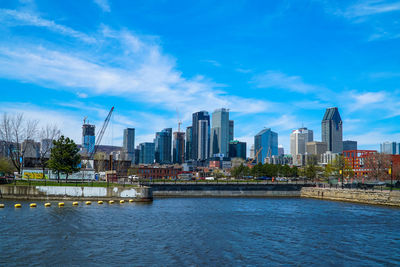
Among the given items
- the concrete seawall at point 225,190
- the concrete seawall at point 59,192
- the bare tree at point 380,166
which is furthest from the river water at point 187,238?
the bare tree at point 380,166

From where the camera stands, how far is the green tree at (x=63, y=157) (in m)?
65.4

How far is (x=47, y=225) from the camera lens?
35.2 m

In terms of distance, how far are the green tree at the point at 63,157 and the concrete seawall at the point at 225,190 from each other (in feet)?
62.1

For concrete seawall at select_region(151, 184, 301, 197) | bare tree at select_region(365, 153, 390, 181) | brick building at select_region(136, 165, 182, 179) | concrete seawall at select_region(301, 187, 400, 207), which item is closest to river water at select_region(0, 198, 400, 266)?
concrete seawall at select_region(301, 187, 400, 207)

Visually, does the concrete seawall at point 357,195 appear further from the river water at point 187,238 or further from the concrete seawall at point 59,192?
the concrete seawall at point 59,192

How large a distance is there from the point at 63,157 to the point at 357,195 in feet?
189

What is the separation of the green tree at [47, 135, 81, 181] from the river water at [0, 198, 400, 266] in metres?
19.4

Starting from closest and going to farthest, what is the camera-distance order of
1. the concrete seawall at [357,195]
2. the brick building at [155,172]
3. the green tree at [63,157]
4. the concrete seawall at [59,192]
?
the concrete seawall at [59,192] → the concrete seawall at [357,195] → the green tree at [63,157] → the brick building at [155,172]

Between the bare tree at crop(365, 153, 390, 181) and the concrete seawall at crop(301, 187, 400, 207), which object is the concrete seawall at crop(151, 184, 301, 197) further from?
the bare tree at crop(365, 153, 390, 181)

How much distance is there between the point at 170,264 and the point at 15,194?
43.7 m

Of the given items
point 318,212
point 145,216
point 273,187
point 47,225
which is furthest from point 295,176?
point 47,225

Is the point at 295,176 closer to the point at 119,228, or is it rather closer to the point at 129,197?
the point at 129,197

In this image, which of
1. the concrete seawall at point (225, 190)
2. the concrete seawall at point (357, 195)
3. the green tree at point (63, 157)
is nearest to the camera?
the concrete seawall at point (357, 195)

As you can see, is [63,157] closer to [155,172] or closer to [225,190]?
[225,190]
